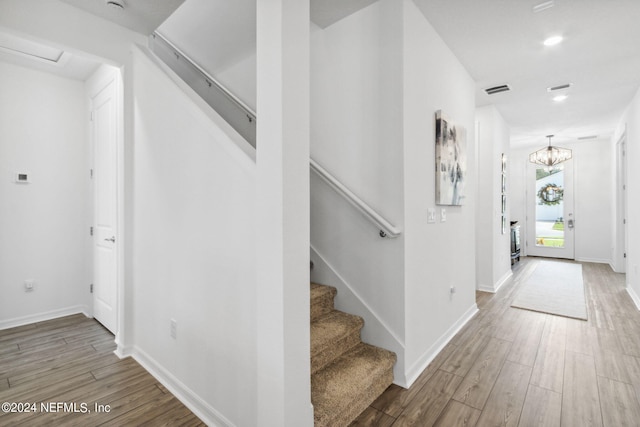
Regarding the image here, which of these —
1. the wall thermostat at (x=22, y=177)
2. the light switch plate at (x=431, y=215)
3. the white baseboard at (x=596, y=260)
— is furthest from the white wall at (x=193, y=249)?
the white baseboard at (x=596, y=260)

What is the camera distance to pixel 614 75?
3.46 metres

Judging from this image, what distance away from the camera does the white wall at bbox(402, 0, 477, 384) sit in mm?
2203

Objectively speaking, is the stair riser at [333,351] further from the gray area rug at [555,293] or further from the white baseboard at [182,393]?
the gray area rug at [555,293]

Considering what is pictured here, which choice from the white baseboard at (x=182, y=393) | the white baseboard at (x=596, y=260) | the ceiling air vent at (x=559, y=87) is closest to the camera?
the white baseboard at (x=182, y=393)

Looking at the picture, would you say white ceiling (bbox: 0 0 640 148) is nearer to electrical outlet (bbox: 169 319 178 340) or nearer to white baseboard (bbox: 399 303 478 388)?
electrical outlet (bbox: 169 319 178 340)

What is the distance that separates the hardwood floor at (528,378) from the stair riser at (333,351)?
1.19 feet

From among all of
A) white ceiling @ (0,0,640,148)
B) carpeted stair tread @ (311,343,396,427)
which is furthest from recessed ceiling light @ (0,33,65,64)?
carpeted stair tread @ (311,343,396,427)

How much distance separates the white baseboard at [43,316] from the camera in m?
3.20

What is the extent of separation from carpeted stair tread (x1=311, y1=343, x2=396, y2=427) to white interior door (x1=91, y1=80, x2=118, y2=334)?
7.18ft

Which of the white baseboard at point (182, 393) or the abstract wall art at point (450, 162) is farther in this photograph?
the abstract wall art at point (450, 162)

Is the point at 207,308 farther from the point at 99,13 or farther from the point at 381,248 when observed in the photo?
the point at 99,13

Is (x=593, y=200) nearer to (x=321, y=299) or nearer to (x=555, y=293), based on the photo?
(x=555, y=293)

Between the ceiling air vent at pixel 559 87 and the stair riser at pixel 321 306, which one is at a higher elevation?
the ceiling air vent at pixel 559 87

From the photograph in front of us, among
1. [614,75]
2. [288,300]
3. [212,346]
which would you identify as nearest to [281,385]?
[288,300]
